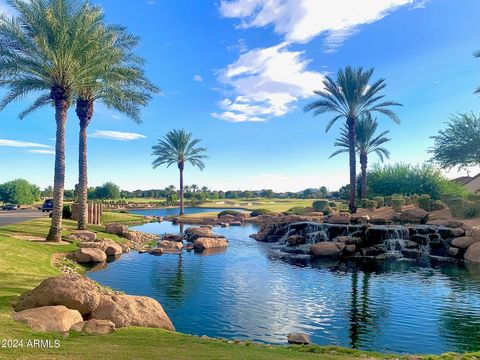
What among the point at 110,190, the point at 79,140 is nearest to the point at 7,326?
the point at 79,140

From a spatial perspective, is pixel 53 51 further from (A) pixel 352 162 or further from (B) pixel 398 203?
(B) pixel 398 203

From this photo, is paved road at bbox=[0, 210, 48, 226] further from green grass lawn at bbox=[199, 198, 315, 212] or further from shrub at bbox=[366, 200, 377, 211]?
green grass lawn at bbox=[199, 198, 315, 212]

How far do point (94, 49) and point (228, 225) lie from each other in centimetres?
3265

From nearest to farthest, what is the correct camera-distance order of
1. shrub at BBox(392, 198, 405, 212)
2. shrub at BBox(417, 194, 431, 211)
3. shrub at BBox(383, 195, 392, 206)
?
shrub at BBox(417, 194, 431, 211) → shrub at BBox(392, 198, 405, 212) → shrub at BBox(383, 195, 392, 206)

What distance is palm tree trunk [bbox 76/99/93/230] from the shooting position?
27.5m

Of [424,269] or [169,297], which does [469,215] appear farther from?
[169,297]

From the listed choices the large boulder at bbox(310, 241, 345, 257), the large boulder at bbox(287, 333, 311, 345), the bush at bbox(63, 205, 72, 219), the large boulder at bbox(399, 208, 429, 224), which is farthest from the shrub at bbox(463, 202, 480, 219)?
the bush at bbox(63, 205, 72, 219)

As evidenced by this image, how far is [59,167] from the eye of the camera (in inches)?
860

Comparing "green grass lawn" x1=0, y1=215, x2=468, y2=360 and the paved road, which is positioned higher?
the paved road

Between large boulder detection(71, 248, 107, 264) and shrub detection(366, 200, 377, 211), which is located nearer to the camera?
large boulder detection(71, 248, 107, 264)

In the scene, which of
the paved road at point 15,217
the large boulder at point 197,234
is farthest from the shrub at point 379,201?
the paved road at point 15,217

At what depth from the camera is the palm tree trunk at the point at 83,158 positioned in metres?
A: 27.5

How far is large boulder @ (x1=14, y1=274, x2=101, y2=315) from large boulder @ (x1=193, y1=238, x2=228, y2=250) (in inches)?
733

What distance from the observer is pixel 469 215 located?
30688mm
